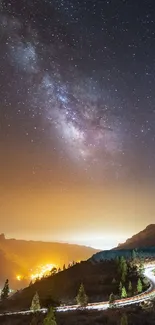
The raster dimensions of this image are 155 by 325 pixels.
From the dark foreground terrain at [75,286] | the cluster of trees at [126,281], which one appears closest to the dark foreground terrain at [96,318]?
the dark foreground terrain at [75,286]

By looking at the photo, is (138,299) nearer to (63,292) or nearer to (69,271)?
(63,292)

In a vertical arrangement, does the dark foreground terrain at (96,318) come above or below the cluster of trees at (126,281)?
below

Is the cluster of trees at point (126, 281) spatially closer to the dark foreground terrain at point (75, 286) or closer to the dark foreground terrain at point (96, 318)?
the dark foreground terrain at point (75, 286)

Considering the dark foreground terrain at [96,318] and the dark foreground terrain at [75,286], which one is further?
the dark foreground terrain at [75,286]

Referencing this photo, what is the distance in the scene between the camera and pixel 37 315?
6244 centimetres

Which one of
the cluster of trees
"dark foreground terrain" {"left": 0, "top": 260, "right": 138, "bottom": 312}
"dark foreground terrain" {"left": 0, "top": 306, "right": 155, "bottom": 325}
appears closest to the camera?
"dark foreground terrain" {"left": 0, "top": 306, "right": 155, "bottom": 325}

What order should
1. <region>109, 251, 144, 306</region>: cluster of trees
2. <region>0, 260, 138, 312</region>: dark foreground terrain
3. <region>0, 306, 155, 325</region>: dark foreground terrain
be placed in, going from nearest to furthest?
<region>0, 306, 155, 325</region>: dark foreground terrain → <region>109, 251, 144, 306</region>: cluster of trees → <region>0, 260, 138, 312</region>: dark foreground terrain

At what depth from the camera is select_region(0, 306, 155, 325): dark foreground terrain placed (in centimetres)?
5344

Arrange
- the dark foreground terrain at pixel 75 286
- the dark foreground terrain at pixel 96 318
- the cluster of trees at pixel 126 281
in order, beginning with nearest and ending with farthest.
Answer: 1. the dark foreground terrain at pixel 96 318
2. the cluster of trees at pixel 126 281
3. the dark foreground terrain at pixel 75 286

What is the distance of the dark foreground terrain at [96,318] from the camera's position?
53438 millimetres

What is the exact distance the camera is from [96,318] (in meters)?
56.2

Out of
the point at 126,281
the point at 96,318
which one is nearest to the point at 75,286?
the point at 126,281

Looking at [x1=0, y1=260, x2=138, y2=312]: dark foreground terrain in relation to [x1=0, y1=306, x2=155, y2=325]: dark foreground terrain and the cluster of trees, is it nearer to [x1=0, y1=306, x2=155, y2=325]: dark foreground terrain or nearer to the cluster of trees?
the cluster of trees

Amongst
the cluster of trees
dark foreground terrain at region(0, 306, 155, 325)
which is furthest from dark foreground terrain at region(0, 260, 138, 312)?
dark foreground terrain at region(0, 306, 155, 325)
